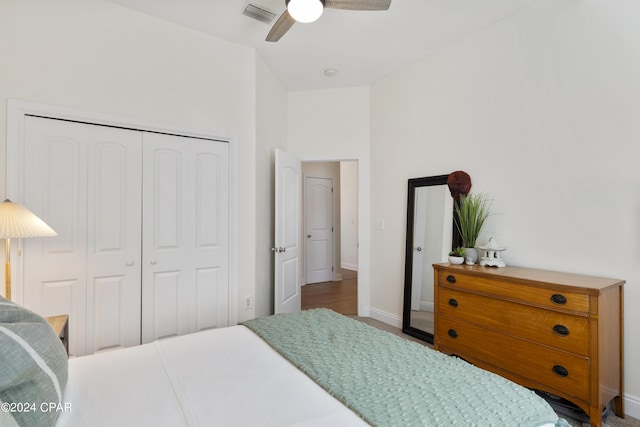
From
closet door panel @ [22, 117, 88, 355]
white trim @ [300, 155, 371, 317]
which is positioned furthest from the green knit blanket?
white trim @ [300, 155, 371, 317]

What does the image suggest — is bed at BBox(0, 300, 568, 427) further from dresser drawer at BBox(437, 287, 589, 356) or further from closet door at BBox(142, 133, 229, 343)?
closet door at BBox(142, 133, 229, 343)

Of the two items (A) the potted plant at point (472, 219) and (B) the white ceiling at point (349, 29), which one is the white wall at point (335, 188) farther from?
(A) the potted plant at point (472, 219)

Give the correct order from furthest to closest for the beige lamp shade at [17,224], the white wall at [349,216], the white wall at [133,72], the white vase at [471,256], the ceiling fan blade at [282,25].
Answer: the white wall at [349,216]
the white vase at [471,256]
the white wall at [133,72]
the ceiling fan blade at [282,25]
the beige lamp shade at [17,224]

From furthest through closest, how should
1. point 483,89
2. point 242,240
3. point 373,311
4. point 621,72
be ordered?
point 373,311 → point 242,240 → point 483,89 → point 621,72

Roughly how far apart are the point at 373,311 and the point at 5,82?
12.5 feet

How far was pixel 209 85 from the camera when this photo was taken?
3.04m

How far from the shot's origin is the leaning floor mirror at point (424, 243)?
3148 millimetres

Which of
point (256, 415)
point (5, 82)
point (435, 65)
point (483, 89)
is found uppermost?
point (435, 65)

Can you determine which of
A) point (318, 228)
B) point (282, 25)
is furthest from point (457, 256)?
point (318, 228)

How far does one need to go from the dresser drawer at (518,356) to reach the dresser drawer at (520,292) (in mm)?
265

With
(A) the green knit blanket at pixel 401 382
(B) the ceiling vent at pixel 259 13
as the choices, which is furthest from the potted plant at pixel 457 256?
(B) the ceiling vent at pixel 259 13

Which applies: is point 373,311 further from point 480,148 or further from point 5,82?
point 5,82

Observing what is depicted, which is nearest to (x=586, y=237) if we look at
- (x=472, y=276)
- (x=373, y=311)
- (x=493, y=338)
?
(x=472, y=276)

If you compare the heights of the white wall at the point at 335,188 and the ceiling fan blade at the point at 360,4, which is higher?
the ceiling fan blade at the point at 360,4
